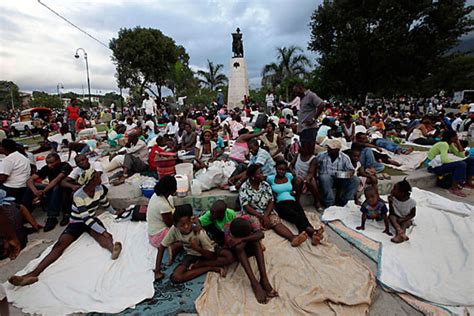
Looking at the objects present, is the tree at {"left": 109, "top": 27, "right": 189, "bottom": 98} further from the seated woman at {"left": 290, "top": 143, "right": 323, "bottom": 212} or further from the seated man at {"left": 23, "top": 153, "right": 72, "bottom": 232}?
the seated woman at {"left": 290, "top": 143, "right": 323, "bottom": 212}

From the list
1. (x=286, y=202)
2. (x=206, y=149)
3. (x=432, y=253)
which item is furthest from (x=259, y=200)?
(x=206, y=149)

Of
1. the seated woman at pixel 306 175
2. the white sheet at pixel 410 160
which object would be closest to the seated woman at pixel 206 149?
the seated woman at pixel 306 175

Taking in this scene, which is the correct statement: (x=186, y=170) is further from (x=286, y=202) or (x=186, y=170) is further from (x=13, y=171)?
(x=13, y=171)

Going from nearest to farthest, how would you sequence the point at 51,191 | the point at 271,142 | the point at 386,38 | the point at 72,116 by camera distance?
the point at 51,191 → the point at 271,142 → the point at 72,116 → the point at 386,38

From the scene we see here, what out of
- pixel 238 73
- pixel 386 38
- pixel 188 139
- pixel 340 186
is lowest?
pixel 340 186

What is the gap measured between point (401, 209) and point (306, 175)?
144 centimetres

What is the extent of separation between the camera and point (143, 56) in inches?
969

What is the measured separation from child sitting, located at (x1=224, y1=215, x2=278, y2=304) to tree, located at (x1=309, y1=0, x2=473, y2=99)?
61.2ft

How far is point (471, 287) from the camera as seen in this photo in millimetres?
2514

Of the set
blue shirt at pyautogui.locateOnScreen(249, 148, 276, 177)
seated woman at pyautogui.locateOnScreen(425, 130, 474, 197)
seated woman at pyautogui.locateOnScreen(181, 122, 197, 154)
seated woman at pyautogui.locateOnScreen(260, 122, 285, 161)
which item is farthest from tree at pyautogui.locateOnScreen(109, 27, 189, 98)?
seated woman at pyautogui.locateOnScreen(425, 130, 474, 197)

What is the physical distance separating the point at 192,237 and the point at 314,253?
4.98ft

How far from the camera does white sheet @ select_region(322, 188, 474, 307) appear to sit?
2.52 m

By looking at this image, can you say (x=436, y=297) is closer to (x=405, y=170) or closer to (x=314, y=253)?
(x=314, y=253)

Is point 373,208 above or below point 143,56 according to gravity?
below
